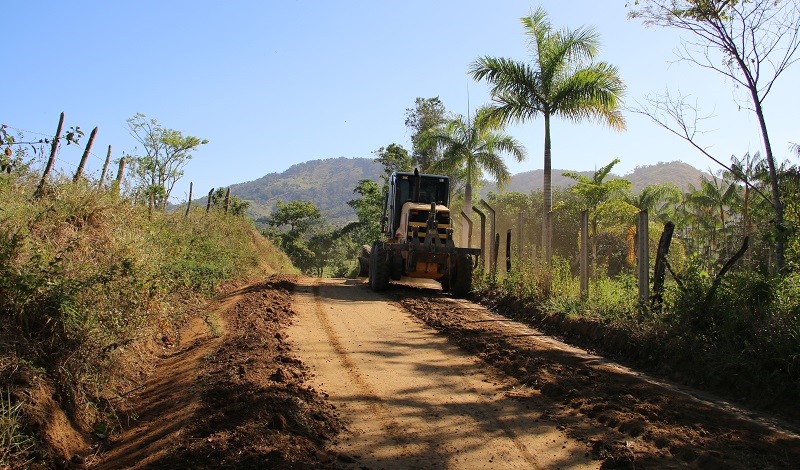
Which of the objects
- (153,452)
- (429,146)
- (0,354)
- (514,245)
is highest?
(429,146)

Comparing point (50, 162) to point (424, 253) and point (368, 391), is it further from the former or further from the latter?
point (424, 253)

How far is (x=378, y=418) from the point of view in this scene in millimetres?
5746

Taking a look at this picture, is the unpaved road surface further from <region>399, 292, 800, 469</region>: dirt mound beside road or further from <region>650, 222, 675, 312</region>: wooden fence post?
<region>650, 222, 675, 312</region>: wooden fence post

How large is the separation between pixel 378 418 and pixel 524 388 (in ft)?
6.50

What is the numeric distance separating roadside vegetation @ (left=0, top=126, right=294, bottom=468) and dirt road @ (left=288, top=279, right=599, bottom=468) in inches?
83.0

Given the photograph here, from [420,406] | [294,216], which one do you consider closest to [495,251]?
[420,406]

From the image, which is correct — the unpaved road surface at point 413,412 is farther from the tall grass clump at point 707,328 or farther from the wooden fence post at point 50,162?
the wooden fence post at point 50,162

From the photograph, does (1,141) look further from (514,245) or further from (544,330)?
(514,245)

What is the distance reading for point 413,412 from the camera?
5949 millimetres

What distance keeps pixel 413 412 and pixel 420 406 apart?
0.70 feet

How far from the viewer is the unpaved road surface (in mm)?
4805

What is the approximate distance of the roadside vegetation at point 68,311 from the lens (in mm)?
4949

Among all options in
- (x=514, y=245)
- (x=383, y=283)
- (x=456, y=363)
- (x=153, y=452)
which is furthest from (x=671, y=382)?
(x=514, y=245)

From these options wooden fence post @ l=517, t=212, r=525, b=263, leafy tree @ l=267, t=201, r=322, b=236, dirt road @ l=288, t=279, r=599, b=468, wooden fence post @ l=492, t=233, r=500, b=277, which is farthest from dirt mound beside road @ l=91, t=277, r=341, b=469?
leafy tree @ l=267, t=201, r=322, b=236
